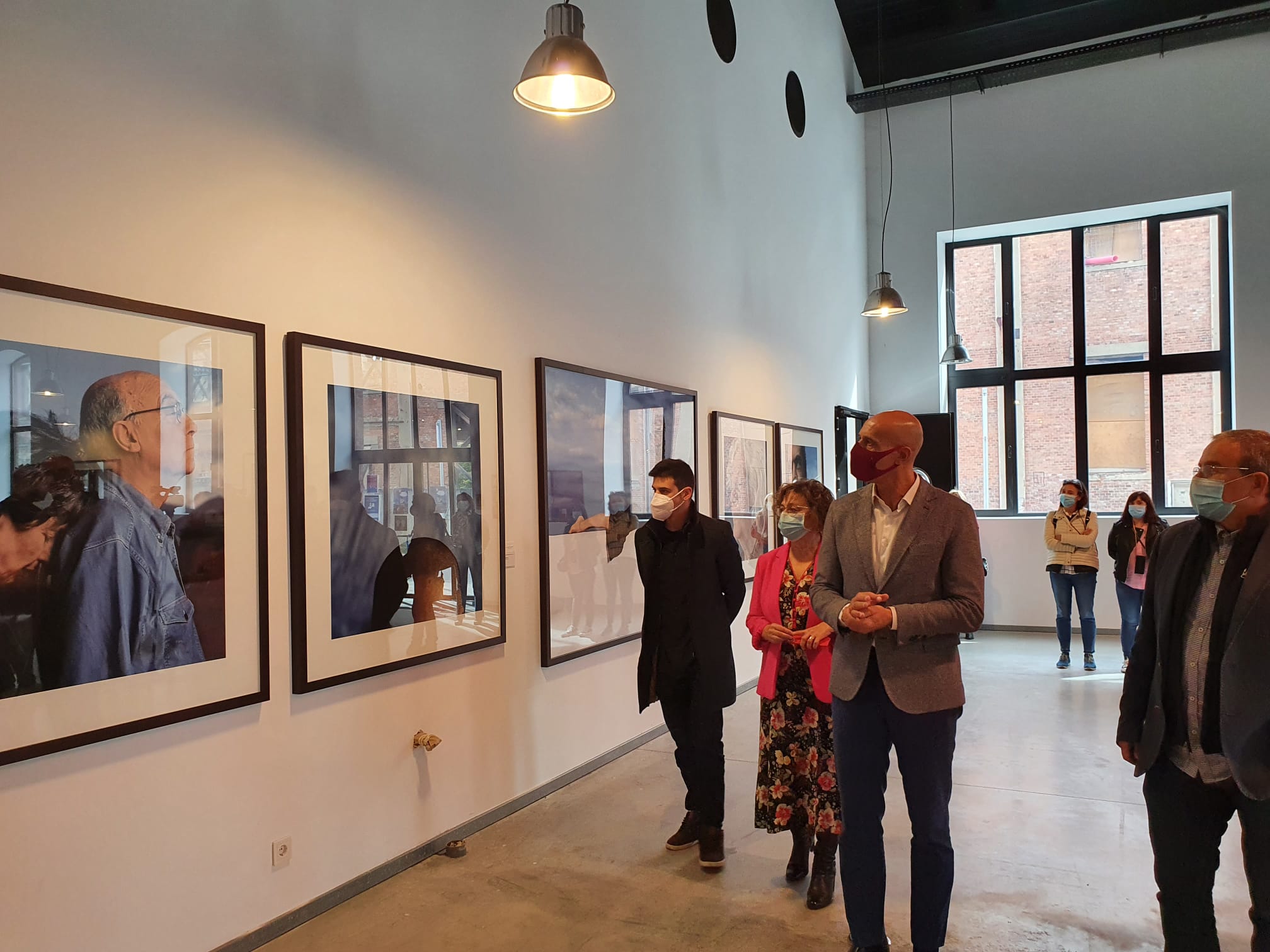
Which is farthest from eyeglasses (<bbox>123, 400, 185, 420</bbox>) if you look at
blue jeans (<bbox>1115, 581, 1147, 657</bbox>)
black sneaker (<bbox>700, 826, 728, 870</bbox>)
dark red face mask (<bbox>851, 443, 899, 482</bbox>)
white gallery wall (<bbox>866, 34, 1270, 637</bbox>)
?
white gallery wall (<bbox>866, 34, 1270, 637</bbox>)

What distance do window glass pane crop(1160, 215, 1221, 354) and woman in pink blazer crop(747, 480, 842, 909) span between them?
7.69m

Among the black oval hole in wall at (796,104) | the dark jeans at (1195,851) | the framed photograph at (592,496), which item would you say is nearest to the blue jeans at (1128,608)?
the framed photograph at (592,496)

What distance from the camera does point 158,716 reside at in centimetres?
246

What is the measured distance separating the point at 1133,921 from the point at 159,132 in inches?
155

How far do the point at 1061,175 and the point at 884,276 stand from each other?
2705 millimetres

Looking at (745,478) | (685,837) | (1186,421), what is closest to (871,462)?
(685,837)

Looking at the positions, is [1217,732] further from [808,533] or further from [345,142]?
[345,142]

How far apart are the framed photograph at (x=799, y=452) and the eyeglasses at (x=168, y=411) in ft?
16.4

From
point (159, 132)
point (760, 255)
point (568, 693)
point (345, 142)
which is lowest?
point (568, 693)

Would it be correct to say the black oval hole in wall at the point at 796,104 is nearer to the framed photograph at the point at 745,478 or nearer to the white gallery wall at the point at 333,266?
the white gallery wall at the point at 333,266

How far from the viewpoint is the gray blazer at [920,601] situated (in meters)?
2.30

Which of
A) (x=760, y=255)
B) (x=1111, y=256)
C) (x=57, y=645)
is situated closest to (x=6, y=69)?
(x=57, y=645)

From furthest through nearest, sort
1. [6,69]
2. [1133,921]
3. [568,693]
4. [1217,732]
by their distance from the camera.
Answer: [568,693] → [1133,921] → [6,69] → [1217,732]

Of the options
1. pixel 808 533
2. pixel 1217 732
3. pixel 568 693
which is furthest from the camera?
pixel 568 693
